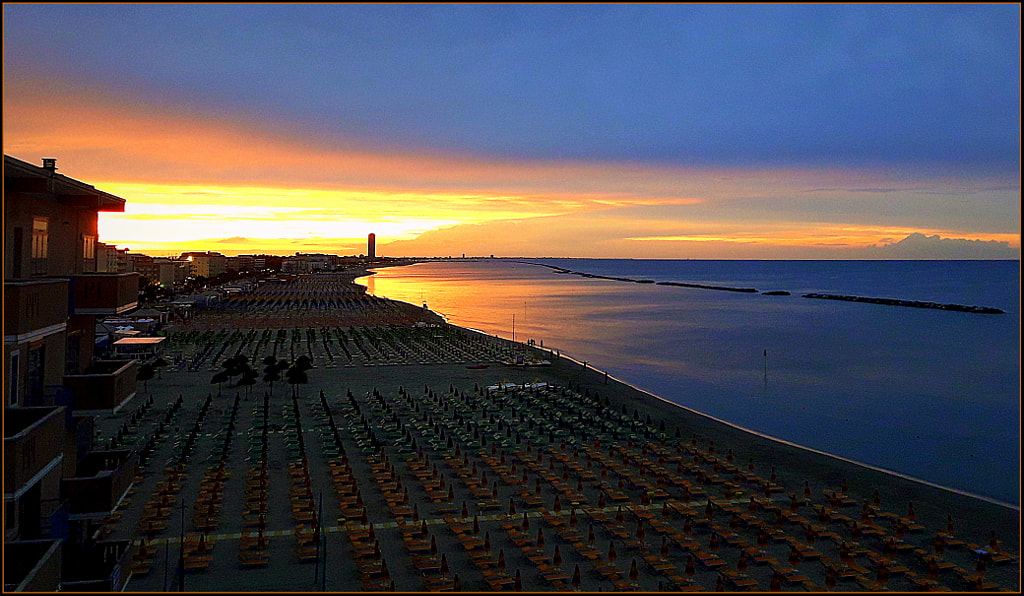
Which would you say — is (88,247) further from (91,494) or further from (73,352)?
→ (91,494)

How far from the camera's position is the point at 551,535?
17.1 m

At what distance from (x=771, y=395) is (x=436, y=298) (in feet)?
309

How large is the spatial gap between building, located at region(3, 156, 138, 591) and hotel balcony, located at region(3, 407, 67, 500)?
0.01 meters

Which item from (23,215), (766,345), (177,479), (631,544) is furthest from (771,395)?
(23,215)

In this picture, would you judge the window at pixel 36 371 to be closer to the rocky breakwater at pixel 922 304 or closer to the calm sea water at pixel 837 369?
the calm sea water at pixel 837 369

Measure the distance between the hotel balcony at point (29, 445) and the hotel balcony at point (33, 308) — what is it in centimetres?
101

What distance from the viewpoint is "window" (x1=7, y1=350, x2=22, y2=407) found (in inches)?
352

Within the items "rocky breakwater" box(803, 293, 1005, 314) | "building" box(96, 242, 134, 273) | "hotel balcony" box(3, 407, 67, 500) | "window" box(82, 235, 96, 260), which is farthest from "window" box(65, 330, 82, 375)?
"rocky breakwater" box(803, 293, 1005, 314)

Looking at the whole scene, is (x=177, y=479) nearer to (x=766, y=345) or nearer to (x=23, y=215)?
(x=23, y=215)

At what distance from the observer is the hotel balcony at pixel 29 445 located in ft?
25.6

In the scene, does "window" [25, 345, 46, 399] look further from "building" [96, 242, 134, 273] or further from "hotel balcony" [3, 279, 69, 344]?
"building" [96, 242, 134, 273]

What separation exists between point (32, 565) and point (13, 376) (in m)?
2.53

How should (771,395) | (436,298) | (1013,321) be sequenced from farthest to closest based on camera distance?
(436,298)
(1013,321)
(771,395)

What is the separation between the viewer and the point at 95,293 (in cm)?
1105
